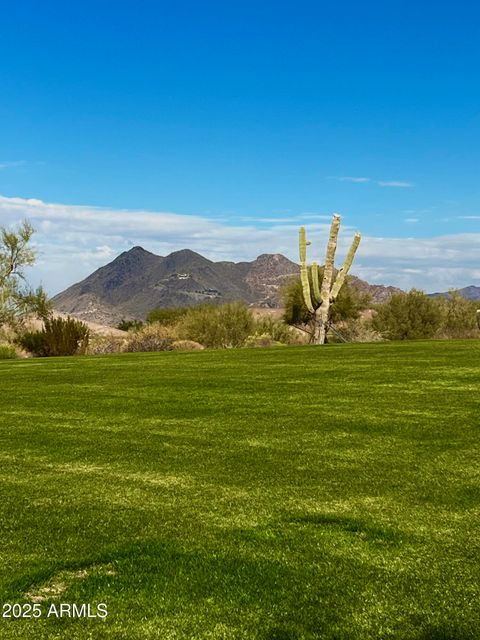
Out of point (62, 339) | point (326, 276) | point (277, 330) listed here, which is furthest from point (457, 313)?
point (62, 339)

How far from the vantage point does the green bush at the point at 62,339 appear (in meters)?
29.6

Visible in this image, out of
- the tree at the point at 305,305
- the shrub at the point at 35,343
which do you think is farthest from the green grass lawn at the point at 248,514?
the tree at the point at 305,305

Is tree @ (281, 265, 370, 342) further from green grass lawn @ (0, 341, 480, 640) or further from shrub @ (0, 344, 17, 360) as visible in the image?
green grass lawn @ (0, 341, 480, 640)

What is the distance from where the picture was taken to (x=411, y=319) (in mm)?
45000

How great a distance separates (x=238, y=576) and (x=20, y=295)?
39096 mm

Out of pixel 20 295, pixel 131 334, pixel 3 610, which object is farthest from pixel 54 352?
pixel 3 610

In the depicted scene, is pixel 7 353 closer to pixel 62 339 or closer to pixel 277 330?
pixel 62 339

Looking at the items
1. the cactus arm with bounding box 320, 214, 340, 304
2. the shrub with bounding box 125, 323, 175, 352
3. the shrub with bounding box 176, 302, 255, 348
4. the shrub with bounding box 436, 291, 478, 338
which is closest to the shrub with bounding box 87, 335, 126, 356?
the shrub with bounding box 125, 323, 175, 352

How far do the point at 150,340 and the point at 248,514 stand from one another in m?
27.9

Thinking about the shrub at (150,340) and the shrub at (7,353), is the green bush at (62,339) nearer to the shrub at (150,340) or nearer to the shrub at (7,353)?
the shrub at (7,353)

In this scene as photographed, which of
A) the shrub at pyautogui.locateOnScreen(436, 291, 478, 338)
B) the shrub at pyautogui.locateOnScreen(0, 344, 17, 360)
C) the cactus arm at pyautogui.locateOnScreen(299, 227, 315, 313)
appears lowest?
the shrub at pyautogui.locateOnScreen(0, 344, 17, 360)

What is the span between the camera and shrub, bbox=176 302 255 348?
40.7 metres

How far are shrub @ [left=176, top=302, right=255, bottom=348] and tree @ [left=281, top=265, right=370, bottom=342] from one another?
367 cm

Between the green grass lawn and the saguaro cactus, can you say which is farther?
the saguaro cactus
